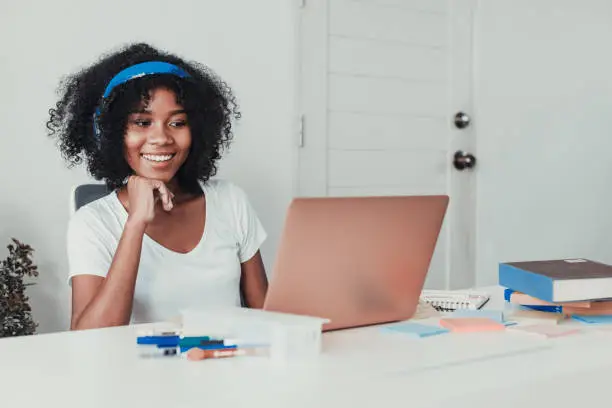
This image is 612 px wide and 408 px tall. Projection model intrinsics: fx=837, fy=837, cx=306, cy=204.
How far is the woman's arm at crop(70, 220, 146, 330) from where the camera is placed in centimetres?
166

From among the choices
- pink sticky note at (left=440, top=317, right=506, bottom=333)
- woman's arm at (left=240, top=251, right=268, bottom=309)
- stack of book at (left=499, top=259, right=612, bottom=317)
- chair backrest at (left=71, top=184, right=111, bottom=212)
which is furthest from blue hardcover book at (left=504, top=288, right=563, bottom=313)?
chair backrest at (left=71, top=184, right=111, bottom=212)

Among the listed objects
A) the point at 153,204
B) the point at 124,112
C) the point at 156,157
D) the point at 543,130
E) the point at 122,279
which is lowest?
the point at 122,279

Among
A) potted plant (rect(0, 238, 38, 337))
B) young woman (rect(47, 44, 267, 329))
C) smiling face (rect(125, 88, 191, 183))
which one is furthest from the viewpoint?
potted plant (rect(0, 238, 38, 337))

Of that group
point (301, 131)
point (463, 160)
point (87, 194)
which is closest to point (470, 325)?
point (87, 194)

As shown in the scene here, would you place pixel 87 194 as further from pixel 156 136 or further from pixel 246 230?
pixel 246 230

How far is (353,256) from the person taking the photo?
4.00 ft

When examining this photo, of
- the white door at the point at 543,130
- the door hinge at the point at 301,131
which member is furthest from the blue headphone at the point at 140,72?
the white door at the point at 543,130

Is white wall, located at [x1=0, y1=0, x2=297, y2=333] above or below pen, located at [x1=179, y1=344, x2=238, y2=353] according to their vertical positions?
above

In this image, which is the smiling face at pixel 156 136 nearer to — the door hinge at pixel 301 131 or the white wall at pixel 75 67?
the white wall at pixel 75 67

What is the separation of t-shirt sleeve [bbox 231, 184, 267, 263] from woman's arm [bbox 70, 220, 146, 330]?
1.12 feet

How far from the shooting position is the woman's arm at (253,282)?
204cm

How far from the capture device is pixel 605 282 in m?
1.36

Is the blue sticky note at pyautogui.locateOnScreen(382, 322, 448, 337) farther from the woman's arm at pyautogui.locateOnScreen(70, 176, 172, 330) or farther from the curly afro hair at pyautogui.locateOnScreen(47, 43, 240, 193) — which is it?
the curly afro hair at pyautogui.locateOnScreen(47, 43, 240, 193)

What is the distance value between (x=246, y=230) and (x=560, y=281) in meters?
0.90
